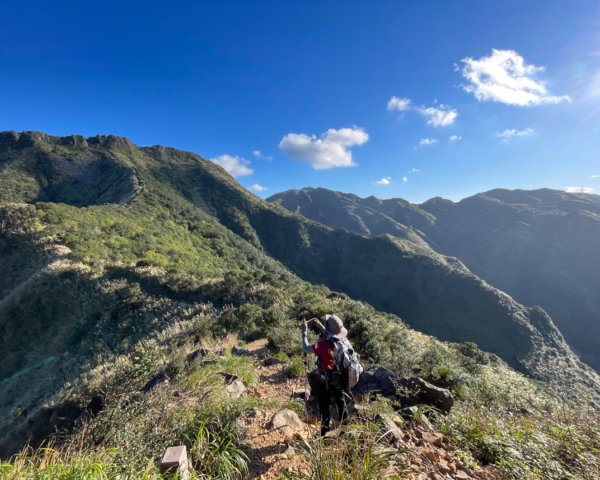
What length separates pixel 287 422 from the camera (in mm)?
3836

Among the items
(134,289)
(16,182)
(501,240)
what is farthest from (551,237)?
(16,182)

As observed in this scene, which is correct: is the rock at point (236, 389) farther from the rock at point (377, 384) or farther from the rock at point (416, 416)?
the rock at point (416, 416)

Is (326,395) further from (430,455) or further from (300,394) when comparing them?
(300,394)

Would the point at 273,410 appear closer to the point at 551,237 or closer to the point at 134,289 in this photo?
the point at 134,289

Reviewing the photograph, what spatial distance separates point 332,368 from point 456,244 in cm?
16484

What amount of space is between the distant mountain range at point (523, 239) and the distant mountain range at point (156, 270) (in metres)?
3.36

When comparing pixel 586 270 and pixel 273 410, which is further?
pixel 586 270

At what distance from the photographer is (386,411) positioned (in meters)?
3.77

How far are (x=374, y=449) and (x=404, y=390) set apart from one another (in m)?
2.28


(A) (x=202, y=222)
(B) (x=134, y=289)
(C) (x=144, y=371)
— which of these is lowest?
(B) (x=134, y=289)

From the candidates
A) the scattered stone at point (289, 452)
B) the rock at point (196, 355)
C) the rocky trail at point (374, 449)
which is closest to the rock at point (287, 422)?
the rocky trail at point (374, 449)

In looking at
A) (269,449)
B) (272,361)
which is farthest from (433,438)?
(272,361)

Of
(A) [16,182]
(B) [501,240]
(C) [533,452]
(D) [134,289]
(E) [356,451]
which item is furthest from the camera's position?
(B) [501,240]

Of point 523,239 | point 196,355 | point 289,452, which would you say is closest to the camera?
point 289,452
